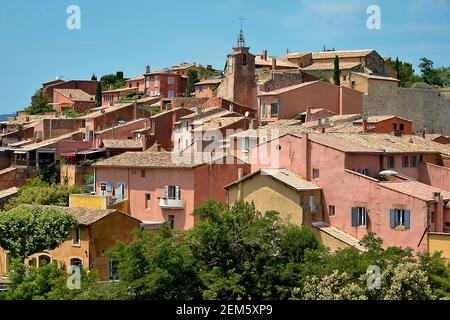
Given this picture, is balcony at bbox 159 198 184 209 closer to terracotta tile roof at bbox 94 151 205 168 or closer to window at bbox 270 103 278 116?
terracotta tile roof at bbox 94 151 205 168

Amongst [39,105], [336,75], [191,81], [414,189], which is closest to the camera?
[414,189]

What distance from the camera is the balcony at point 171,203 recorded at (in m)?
32.5

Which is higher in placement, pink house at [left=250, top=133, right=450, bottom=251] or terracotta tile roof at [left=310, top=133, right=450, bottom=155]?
terracotta tile roof at [left=310, top=133, right=450, bottom=155]

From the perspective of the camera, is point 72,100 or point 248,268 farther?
point 72,100

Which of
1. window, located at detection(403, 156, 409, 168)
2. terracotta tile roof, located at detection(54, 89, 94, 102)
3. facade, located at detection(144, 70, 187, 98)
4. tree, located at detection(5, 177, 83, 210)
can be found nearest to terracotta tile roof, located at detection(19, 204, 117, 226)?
tree, located at detection(5, 177, 83, 210)

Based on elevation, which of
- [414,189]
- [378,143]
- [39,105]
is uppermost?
[39,105]

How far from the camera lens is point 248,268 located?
80.4ft

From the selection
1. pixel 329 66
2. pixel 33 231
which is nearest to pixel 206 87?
pixel 329 66

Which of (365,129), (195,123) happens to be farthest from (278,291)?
(195,123)

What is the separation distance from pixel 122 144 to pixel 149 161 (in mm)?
9173

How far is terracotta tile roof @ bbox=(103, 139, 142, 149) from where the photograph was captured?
4275 centimetres

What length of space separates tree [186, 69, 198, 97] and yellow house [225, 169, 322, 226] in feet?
102

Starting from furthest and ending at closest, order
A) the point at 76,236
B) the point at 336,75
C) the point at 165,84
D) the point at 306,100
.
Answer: the point at 165,84, the point at 336,75, the point at 306,100, the point at 76,236

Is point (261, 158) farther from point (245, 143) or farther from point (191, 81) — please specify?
point (191, 81)
